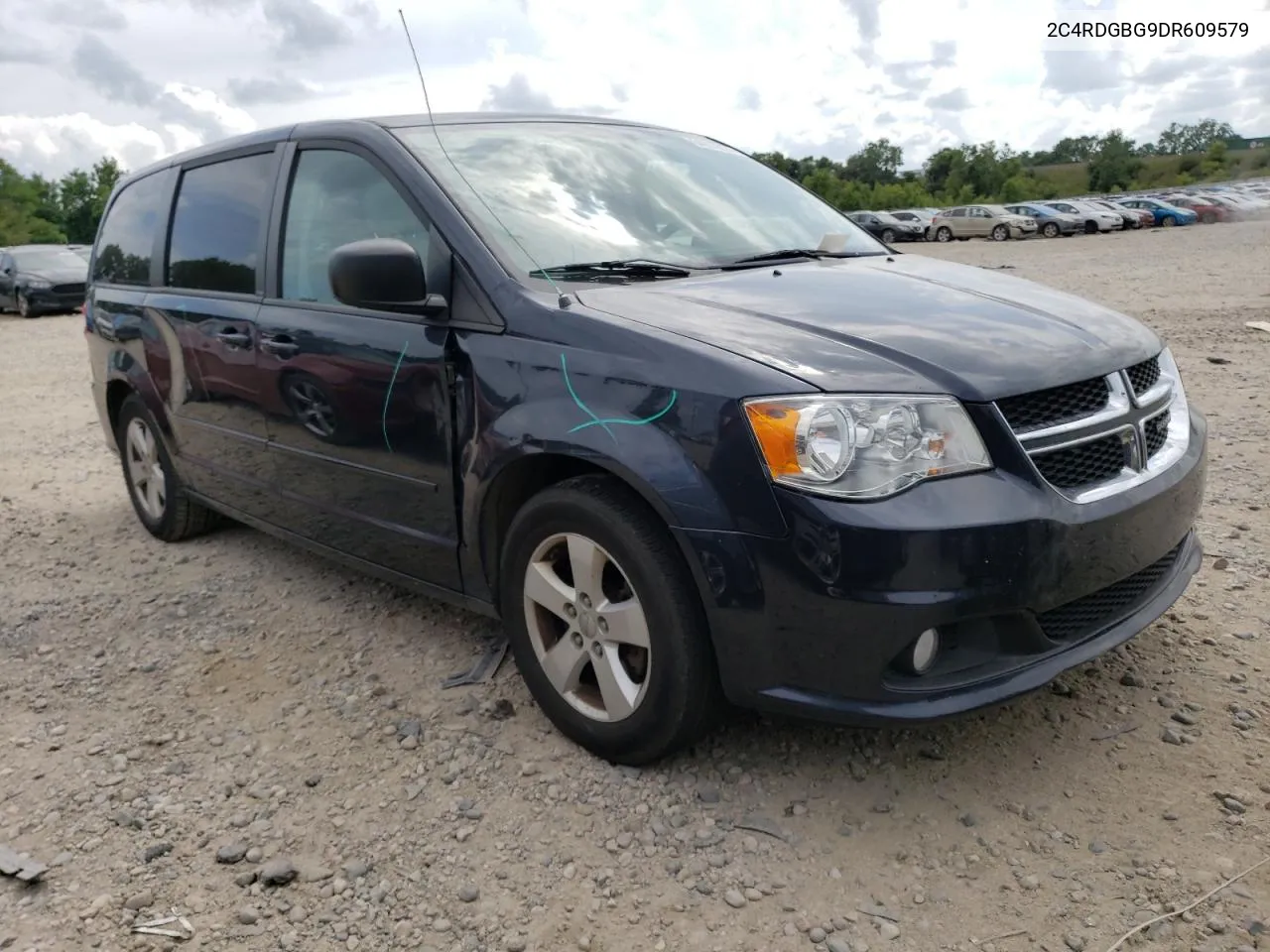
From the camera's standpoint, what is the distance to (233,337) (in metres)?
3.96

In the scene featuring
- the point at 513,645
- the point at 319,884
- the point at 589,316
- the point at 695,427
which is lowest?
the point at 319,884

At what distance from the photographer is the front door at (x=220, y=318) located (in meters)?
3.92

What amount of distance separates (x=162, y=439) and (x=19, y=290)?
1767 centimetres

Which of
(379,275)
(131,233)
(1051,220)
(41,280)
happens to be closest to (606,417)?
(379,275)

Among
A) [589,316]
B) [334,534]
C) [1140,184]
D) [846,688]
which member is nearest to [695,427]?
[589,316]

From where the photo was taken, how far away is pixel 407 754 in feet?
9.92

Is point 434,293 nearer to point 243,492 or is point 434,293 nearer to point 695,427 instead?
point 695,427

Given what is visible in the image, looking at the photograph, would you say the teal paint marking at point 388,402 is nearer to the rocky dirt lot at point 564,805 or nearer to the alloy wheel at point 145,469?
the rocky dirt lot at point 564,805

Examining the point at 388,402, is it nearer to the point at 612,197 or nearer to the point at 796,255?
the point at 612,197

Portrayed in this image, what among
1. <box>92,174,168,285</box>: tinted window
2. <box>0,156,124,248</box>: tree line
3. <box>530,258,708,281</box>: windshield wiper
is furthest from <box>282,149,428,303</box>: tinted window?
<box>0,156,124,248</box>: tree line

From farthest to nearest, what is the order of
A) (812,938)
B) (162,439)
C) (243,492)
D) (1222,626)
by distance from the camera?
(162,439)
(243,492)
(1222,626)
(812,938)

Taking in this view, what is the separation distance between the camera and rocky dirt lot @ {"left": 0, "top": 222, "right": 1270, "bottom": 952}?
7.52ft

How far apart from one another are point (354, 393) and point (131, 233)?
254 centimetres

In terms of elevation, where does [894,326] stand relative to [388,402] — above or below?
above
